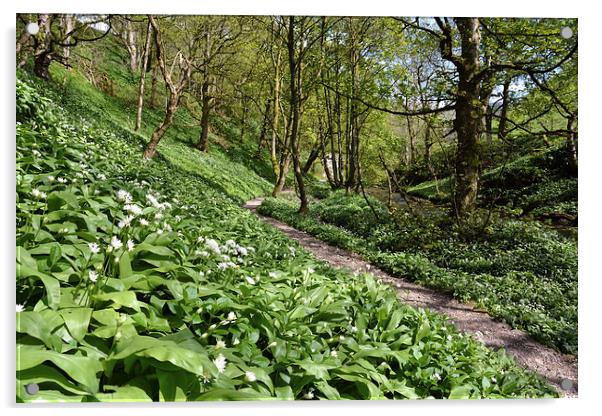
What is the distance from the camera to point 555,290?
355 cm

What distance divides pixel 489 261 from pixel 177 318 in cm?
319

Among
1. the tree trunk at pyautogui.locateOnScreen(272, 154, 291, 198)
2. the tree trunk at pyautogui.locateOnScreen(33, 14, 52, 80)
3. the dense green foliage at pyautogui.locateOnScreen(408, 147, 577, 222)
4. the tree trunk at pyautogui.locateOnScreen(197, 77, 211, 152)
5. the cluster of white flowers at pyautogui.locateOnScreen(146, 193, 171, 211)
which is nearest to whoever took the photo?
the cluster of white flowers at pyautogui.locateOnScreen(146, 193, 171, 211)

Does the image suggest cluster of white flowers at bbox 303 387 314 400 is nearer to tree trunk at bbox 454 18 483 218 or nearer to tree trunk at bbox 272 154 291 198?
tree trunk at bbox 454 18 483 218

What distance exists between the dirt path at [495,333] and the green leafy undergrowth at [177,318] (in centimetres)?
16

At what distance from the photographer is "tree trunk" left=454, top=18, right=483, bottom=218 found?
414 cm

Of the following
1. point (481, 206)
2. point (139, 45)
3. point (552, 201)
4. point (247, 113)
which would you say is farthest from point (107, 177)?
point (552, 201)

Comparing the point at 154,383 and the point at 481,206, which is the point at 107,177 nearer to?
the point at 154,383

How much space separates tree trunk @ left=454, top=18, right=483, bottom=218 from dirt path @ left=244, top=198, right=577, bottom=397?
116cm

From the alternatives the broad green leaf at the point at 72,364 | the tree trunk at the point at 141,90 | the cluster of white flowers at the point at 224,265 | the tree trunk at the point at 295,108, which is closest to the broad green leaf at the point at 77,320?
the broad green leaf at the point at 72,364

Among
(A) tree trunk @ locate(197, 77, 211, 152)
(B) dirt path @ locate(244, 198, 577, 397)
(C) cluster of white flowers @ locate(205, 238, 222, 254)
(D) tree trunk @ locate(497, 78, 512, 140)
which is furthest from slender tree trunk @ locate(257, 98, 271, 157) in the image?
(C) cluster of white flowers @ locate(205, 238, 222, 254)

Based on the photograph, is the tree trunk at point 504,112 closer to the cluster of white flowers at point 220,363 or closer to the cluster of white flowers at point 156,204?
the cluster of white flowers at point 156,204

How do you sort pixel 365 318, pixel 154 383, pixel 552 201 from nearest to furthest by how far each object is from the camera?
pixel 154 383 < pixel 365 318 < pixel 552 201

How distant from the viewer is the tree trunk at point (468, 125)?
163 inches
